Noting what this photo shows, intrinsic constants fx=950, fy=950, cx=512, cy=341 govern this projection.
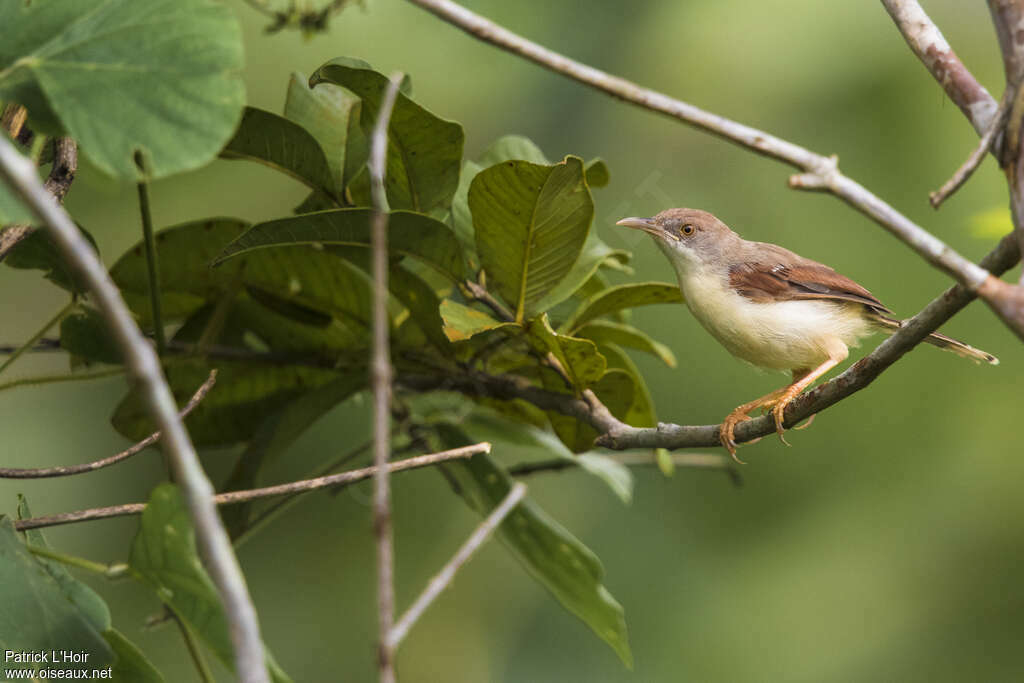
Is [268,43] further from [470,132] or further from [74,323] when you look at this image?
[74,323]

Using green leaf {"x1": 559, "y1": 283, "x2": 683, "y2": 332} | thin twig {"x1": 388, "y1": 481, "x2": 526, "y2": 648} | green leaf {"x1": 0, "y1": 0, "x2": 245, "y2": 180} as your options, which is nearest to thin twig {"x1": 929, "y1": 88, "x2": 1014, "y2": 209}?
thin twig {"x1": 388, "y1": 481, "x2": 526, "y2": 648}

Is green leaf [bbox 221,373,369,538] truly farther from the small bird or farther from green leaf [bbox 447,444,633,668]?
the small bird

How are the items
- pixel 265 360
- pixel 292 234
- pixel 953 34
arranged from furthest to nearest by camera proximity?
pixel 953 34 < pixel 265 360 < pixel 292 234

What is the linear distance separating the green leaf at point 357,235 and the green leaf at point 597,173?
12.8 inches

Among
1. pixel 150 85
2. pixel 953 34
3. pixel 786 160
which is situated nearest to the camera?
pixel 786 160

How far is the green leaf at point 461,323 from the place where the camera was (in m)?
1.63

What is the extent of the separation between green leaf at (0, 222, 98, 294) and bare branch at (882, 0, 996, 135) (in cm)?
136

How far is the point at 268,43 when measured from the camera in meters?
4.08

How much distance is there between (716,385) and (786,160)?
2778mm

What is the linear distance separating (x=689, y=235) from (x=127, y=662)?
1.64m

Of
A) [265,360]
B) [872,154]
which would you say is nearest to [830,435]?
[872,154]

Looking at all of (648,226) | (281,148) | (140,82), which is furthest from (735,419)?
(140,82)

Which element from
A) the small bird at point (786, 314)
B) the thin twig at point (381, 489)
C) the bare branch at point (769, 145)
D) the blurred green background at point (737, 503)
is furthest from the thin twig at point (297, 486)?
the blurred green background at point (737, 503)

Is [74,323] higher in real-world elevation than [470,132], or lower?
lower
